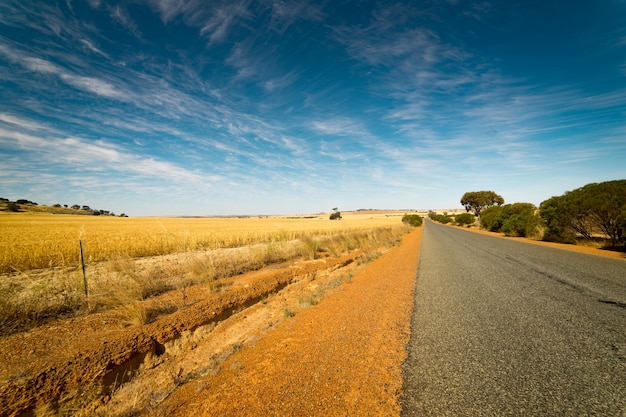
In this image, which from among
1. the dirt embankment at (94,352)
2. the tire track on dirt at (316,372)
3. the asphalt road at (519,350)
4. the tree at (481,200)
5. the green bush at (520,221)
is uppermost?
the tree at (481,200)

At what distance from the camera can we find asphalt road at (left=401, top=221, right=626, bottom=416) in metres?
2.66

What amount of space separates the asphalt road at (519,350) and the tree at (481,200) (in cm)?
6313

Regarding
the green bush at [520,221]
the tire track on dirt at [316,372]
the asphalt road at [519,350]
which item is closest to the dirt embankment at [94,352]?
the tire track on dirt at [316,372]

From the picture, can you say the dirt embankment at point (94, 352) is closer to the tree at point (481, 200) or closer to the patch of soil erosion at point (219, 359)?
the patch of soil erosion at point (219, 359)

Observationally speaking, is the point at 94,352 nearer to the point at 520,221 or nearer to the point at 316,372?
the point at 316,372

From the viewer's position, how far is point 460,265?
10.4m

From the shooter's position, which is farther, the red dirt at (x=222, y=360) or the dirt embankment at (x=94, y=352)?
the dirt embankment at (x=94, y=352)

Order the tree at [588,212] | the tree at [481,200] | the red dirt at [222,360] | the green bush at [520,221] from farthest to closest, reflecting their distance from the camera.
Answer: the tree at [481,200]
the green bush at [520,221]
the tree at [588,212]
the red dirt at [222,360]

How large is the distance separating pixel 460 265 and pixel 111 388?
37.5 feet

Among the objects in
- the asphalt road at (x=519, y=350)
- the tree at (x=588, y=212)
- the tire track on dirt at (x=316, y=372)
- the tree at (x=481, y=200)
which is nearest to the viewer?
the asphalt road at (x=519, y=350)

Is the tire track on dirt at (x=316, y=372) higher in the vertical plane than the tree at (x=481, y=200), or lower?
lower

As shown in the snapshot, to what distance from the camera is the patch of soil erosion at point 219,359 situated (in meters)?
3.16

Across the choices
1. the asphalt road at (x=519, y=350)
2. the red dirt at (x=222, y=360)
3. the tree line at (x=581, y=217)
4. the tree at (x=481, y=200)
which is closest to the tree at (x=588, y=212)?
the tree line at (x=581, y=217)

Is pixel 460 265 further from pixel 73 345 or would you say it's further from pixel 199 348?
pixel 73 345
